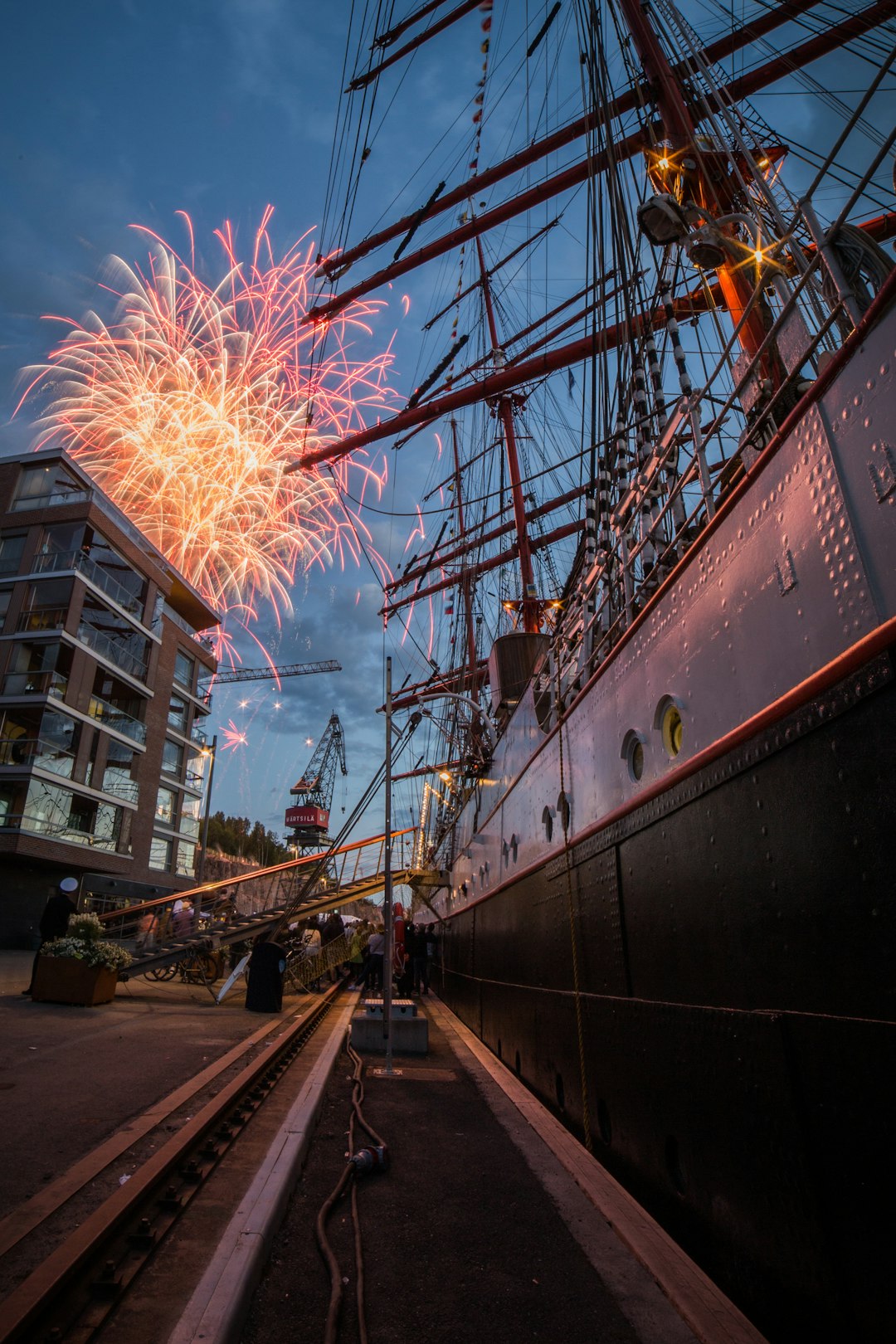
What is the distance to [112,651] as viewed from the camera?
3114 cm

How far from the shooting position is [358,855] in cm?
1975

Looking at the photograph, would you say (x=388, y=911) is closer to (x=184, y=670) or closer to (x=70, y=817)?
(x=70, y=817)

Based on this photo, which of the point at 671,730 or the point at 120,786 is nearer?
the point at 671,730

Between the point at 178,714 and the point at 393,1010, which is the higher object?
the point at 178,714

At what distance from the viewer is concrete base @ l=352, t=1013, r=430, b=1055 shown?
9195 millimetres

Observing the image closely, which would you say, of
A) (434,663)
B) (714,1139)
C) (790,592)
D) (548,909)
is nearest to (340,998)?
(548,909)

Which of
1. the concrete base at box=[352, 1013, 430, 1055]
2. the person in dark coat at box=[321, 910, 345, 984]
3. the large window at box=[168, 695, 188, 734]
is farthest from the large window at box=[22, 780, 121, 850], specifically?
the concrete base at box=[352, 1013, 430, 1055]

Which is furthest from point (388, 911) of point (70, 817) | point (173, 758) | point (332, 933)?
point (173, 758)

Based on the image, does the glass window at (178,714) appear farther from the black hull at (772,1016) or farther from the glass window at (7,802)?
the black hull at (772,1016)

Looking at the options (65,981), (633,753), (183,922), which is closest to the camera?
(633,753)

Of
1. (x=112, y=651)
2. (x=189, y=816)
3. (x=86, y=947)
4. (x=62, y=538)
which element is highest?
(x=62, y=538)

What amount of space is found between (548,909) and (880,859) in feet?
17.4

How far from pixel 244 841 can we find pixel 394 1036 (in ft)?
363

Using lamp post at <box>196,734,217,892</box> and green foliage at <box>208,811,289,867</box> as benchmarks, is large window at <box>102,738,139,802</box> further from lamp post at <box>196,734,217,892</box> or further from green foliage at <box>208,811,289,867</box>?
green foliage at <box>208,811,289,867</box>
